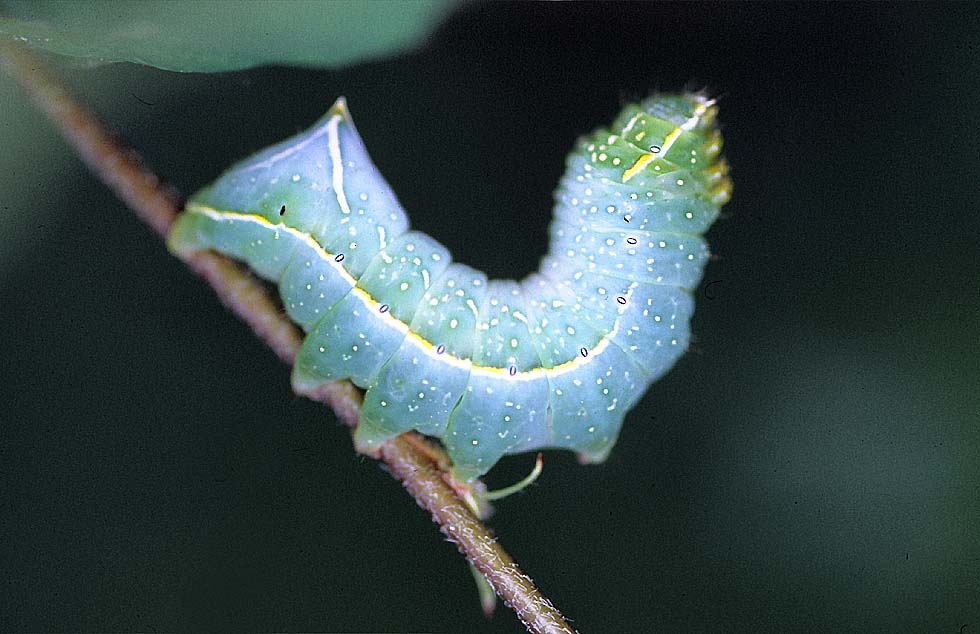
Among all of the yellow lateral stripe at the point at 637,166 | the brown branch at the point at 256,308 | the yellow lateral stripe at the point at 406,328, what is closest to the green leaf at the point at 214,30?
the brown branch at the point at 256,308

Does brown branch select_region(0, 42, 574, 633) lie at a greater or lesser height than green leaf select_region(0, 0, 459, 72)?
lesser

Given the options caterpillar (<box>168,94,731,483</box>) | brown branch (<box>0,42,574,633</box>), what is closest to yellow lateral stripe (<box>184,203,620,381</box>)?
caterpillar (<box>168,94,731,483</box>)

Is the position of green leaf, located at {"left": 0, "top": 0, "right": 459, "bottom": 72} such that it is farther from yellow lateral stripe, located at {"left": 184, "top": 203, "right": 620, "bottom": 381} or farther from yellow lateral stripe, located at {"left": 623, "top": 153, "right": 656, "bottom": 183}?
yellow lateral stripe, located at {"left": 623, "top": 153, "right": 656, "bottom": 183}

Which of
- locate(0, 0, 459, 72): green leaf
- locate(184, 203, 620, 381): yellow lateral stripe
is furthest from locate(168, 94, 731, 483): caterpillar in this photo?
locate(0, 0, 459, 72): green leaf

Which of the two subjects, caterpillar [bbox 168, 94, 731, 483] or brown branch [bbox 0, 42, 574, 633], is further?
caterpillar [bbox 168, 94, 731, 483]

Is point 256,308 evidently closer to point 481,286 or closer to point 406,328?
point 406,328

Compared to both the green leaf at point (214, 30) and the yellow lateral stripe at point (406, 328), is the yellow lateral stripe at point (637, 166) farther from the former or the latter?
the green leaf at point (214, 30)

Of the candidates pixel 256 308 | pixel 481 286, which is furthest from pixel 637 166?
pixel 256 308

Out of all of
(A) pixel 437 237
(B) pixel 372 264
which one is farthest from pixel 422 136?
(B) pixel 372 264
